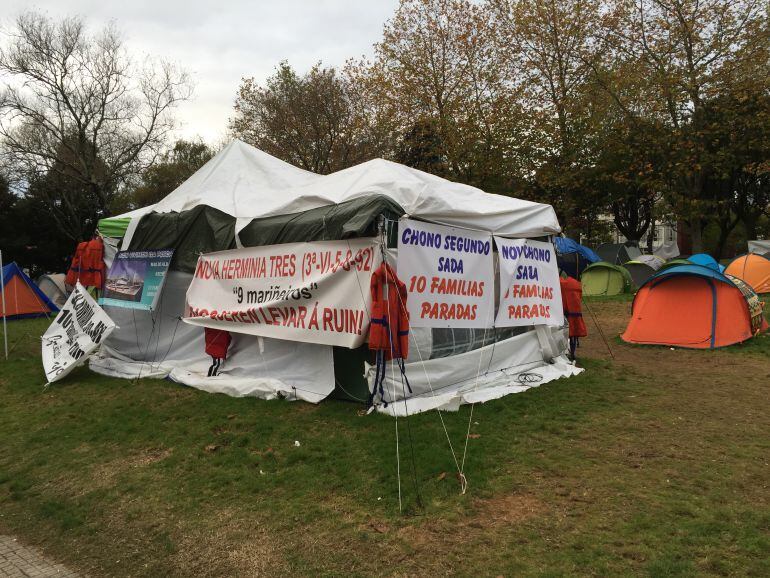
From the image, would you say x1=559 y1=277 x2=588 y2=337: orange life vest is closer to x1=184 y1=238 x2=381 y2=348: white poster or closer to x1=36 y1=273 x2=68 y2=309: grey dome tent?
x1=184 y1=238 x2=381 y2=348: white poster

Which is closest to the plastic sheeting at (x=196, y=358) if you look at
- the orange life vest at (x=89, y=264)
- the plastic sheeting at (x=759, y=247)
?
the orange life vest at (x=89, y=264)

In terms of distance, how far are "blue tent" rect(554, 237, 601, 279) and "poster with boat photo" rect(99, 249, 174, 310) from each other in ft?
55.3

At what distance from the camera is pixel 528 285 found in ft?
26.8

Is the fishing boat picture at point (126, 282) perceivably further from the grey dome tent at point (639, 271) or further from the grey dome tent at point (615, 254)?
the grey dome tent at point (615, 254)

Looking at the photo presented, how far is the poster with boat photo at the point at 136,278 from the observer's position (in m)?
8.68


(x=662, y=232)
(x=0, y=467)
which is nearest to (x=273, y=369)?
(x=0, y=467)

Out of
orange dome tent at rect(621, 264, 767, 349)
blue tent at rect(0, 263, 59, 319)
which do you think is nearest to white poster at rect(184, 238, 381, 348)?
orange dome tent at rect(621, 264, 767, 349)

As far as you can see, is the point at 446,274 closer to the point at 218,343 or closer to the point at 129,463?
the point at 218,343

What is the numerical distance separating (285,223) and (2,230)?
3062 cm

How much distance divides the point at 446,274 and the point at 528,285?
1.99 m

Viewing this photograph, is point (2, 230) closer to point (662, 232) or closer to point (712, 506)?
point (712, 506)

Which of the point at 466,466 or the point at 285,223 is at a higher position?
the point at 285,223

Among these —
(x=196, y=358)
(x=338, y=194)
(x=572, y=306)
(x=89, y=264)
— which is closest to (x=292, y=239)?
(x=338, y=194)

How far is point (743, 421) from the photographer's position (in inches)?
233
